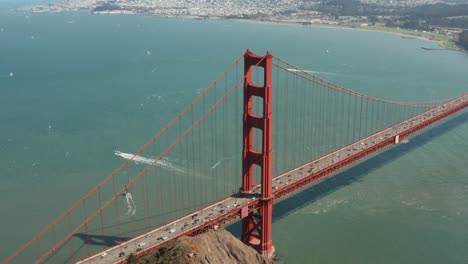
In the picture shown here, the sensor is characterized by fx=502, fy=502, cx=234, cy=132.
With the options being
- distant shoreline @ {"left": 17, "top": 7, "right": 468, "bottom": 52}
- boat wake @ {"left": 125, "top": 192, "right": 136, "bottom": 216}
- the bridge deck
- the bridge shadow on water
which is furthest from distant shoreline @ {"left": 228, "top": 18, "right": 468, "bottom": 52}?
boat wake @ {"left": 125, "top": 192, "right": 136, "bottom": 216}

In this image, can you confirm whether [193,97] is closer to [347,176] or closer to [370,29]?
A: [347,176]

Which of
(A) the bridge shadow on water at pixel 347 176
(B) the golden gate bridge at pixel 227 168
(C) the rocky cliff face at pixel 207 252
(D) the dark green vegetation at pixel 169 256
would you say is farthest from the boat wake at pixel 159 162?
(D) the dark green vegetation at pixel 169 256

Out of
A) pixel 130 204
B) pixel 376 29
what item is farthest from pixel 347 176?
pixel 376 29

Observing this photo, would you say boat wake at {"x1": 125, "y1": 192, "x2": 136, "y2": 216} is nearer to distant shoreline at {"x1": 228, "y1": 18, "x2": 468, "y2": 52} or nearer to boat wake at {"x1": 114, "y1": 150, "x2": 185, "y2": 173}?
boat wake at {"x1": 114, "y1": 150, "x2": 185, "y2": 173}

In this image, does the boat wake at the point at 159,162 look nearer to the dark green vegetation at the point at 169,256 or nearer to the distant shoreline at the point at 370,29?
the dark green vegetation at the point at 169,256

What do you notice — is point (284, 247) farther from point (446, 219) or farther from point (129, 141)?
point (129, 141)
